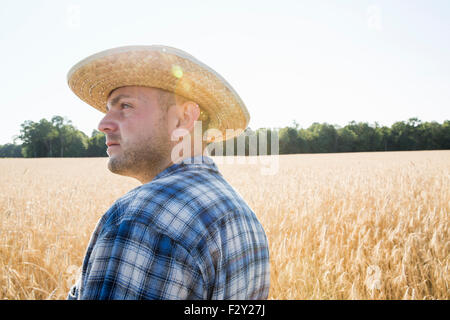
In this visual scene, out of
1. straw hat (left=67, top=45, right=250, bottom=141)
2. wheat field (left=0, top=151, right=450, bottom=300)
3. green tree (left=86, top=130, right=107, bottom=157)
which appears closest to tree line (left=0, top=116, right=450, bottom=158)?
green tree (left=86, top=130, right=107, bottom=157)

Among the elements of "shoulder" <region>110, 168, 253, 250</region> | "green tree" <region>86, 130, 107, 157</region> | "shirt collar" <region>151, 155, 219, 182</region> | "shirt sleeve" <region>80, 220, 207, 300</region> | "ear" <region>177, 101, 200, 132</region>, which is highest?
"green tree" <region>86, 130, 107, 157</region>

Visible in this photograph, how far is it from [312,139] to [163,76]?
69.7m

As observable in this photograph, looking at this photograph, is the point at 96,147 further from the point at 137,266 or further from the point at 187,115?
the point at 137,266

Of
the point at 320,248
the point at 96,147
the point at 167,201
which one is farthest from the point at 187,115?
the point at 96,147

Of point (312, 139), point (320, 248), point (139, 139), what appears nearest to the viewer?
point (139, 139)

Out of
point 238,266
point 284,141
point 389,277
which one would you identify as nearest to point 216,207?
point 238,266

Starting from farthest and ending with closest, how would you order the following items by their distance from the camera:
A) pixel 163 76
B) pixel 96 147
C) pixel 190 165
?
1. pixel 96 147
2. pixel 163 76
3. pixel 190 165

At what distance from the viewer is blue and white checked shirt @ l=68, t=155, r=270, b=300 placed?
2.71 ft

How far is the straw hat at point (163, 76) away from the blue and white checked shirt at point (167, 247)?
2.49 feet

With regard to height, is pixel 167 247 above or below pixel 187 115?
below

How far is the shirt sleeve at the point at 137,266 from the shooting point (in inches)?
32.3

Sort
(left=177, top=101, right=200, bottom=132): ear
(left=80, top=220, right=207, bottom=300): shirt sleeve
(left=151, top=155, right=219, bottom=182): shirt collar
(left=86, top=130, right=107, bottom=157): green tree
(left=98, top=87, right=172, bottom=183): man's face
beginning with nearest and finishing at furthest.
Answer: (left=80, top=220, right=207, bottom=300): shirt sleeve, (left=151, top=155, right=219, bottom=182): shirt collar, (left=98, top=87, right=172, bottom=183): man's face, (left=177, top=101, right=200, bottom=132): ear, (left=86, top=130, right=107, bottom=157): green tree

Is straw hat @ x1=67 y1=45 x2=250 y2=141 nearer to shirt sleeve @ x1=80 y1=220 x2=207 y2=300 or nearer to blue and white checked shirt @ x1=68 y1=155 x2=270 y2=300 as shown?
blue and white checked shirt @ x1=68 y1=155 x2=270 y2=300

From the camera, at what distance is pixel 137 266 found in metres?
0.83
